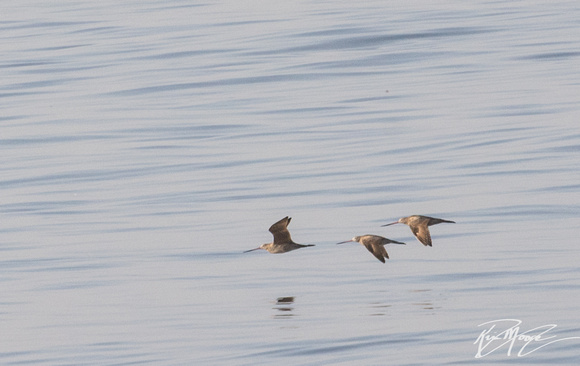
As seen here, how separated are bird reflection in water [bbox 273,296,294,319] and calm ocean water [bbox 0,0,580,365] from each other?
0.09 feet

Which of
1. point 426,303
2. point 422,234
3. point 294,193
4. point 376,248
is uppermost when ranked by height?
point 294,193

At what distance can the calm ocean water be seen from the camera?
39.8 feet

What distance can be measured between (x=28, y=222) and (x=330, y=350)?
21.7 ft

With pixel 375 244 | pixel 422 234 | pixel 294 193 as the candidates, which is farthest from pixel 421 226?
pixel 294 193

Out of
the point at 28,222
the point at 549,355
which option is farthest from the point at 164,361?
the point at 28,222

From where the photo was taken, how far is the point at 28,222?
17219 millimetres

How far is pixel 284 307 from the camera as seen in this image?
13023 millimetres

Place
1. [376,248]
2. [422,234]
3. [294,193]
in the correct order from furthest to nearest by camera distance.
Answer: [294,193] → [422,234] → [376,248]

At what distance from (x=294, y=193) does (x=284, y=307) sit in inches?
192

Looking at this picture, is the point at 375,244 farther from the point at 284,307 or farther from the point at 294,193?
the point at 294,193

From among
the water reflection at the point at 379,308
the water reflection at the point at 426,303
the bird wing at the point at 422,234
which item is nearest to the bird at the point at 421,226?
the bird wing at the point at 422,234

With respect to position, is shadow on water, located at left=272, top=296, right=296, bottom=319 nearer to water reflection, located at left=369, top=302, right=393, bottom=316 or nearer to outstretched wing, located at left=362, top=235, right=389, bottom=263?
water reflection, located at left=369, top=302, right=393, bottom=316

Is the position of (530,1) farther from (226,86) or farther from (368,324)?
(368,324)

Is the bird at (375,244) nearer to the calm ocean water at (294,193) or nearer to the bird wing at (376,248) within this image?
the bird wing at (376,248)
